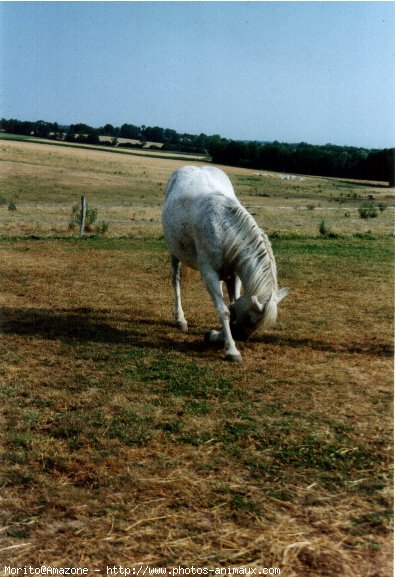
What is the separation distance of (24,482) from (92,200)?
107 feet

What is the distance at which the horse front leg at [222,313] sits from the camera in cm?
605

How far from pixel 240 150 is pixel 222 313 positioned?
6542 centimetres

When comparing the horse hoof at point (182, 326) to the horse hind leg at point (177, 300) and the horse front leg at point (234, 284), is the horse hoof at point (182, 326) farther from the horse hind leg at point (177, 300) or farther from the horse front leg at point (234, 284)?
the horse front leg at point (234, 284)

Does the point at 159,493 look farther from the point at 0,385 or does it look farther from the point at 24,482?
the point at 0,385

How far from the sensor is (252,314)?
5832 millimetres

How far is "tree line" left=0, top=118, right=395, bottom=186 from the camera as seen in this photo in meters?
65.6

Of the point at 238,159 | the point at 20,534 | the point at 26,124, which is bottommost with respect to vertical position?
the point at 20,534

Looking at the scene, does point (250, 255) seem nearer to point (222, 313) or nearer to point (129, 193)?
point (222, 313)

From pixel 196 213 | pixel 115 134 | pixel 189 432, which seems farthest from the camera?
pixel 115 134

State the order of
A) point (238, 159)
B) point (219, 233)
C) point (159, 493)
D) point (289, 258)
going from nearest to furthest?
1. point (159, 493)
2. point (219, 233)
3. point (289, 258)
4. point (238, 159)

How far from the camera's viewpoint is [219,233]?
604cm

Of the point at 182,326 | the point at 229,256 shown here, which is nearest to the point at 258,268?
the point at 229,256

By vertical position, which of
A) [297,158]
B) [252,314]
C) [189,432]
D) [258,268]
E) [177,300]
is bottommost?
[189,432]

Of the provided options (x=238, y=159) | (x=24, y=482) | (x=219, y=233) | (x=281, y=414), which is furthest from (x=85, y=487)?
(x=238, y=159)
